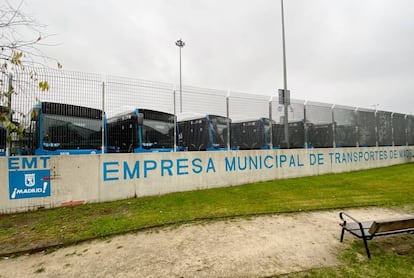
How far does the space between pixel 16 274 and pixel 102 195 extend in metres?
4.03

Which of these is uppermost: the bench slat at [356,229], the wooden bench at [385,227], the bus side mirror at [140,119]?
the bus side mirror at [140,119]

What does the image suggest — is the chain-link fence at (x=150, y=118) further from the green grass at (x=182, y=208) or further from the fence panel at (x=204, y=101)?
the green grass at (x=182, y=208)

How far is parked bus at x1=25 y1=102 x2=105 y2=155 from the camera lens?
22.1 ft

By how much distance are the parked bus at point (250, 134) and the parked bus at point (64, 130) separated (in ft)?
17.5

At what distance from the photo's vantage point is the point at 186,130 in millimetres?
9789

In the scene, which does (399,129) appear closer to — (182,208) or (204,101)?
(204,101)

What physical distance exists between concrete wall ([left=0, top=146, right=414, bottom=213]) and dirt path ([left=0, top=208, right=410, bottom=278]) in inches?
126

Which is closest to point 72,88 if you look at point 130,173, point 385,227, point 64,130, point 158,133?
point 64,130

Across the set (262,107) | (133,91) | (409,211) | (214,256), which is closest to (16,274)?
(214,256)

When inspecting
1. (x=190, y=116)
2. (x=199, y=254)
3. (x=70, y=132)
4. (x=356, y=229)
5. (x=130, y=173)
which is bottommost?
(x=199, y=254)

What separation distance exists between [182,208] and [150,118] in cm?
440

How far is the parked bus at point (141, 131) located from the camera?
7.97 m

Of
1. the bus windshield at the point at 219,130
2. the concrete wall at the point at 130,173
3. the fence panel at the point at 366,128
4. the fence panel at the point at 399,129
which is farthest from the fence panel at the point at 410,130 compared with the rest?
the bus windshield at the point at 219,130

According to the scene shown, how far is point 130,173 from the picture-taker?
25.1 feet
